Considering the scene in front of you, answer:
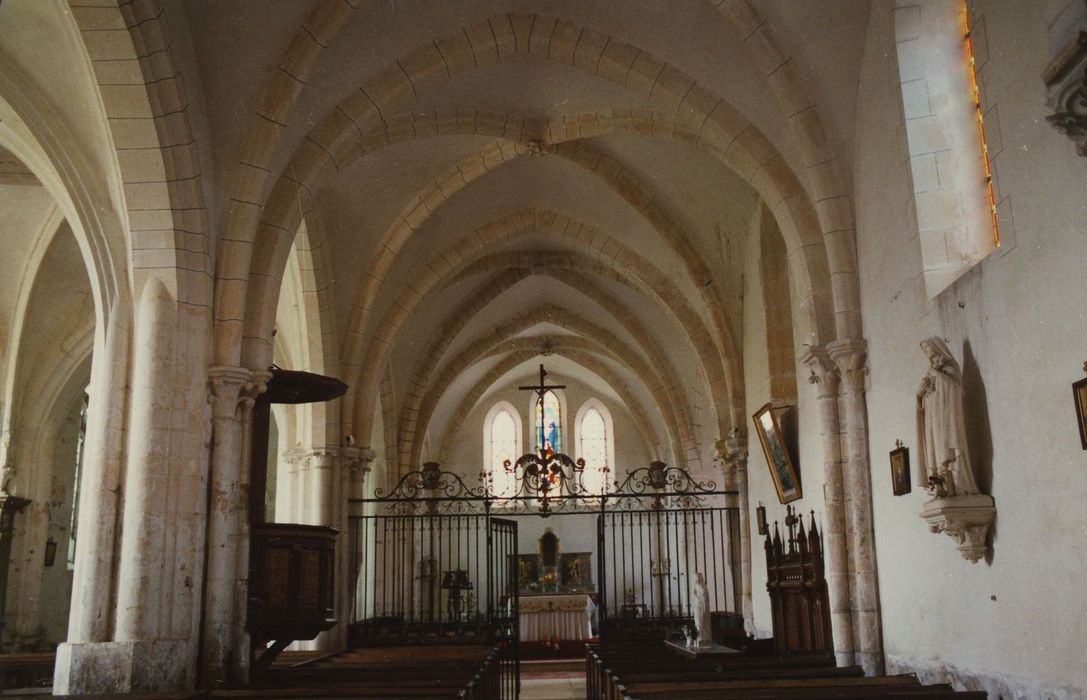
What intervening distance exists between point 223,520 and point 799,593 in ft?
19.8

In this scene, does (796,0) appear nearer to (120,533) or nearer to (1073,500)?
(1073,500)

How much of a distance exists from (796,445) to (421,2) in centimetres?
658

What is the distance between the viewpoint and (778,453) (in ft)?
40.4

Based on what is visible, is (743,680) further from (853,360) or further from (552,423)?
(552,423)

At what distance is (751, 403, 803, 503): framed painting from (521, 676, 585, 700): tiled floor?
11.8 feet

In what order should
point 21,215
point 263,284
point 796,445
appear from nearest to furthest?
point 263,284
point 796,445
point 21,215

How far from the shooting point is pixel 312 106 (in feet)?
33.3

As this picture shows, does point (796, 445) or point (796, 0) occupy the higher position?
point (796, 0)

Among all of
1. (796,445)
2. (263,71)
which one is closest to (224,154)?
(263,71)

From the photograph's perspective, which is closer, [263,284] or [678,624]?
[263,284]

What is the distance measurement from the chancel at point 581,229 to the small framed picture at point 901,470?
0.12ft

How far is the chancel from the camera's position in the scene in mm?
6570

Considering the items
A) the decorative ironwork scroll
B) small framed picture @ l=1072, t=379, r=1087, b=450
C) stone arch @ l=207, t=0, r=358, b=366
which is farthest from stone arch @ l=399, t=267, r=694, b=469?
small framed picture @ l=1072, t=379, r=1087, b=450

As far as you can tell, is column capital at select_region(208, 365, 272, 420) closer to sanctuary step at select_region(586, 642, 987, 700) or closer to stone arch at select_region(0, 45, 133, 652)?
stone arch at select_region(0, 45, 133, 652)
